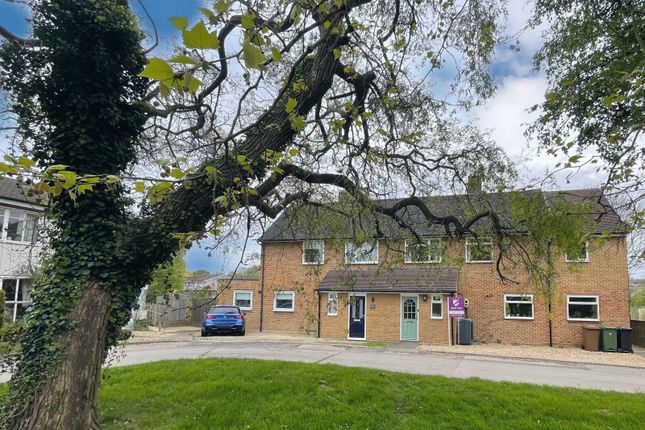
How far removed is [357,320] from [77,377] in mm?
18592

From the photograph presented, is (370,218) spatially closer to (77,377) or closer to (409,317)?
(77,377)

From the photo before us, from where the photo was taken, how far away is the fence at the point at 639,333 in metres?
21.3

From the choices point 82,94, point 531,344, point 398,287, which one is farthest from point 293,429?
point 531,344

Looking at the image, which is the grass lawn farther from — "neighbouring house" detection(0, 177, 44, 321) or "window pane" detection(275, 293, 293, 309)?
"window pane" detection(275, 293, 293, 309)

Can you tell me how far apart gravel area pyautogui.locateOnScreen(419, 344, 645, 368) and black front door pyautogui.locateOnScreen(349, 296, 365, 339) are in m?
3.98

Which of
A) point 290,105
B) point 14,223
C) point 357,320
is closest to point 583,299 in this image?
point 357,320

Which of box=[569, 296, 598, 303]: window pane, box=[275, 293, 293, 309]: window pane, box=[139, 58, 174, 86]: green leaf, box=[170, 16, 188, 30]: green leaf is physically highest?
box=[170, 16, 188, 30]: green leaf

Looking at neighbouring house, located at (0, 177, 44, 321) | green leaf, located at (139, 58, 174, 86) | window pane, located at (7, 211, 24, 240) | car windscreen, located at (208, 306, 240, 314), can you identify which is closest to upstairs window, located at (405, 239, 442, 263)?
green leaf, located at (139, 58, 174, 86)

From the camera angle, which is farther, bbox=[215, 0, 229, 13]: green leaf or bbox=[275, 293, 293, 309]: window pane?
bbox=[275, 293, 293, 309]: window pane

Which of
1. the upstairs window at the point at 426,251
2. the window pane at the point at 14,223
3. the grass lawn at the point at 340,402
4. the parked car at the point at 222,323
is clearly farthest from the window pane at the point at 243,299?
the upstairs window at the point at 426,251

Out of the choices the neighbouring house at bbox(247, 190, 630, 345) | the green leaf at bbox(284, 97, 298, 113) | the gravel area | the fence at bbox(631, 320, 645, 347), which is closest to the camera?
the green leaf at bbox(284, 97, 298, 113)

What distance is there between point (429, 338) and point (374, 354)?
613cm

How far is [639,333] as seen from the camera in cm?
2166

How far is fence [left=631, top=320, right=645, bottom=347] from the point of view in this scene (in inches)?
838
